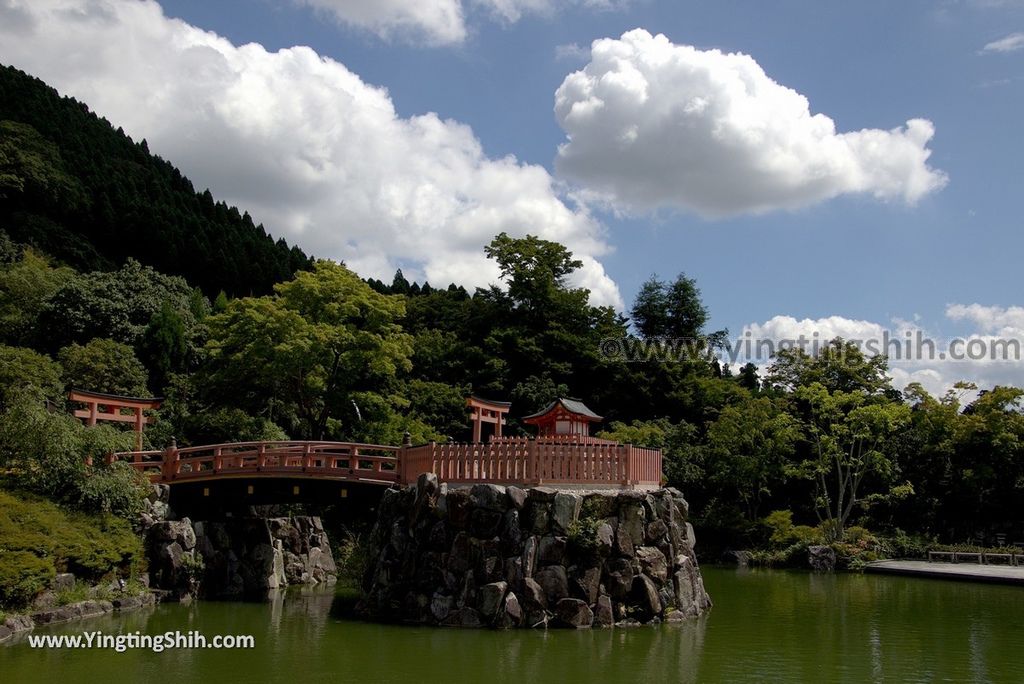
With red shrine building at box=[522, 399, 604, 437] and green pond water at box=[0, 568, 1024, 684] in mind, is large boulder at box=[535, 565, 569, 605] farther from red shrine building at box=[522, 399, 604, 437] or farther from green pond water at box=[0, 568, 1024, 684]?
red shrine building at box=[522, 399, 604, 437]

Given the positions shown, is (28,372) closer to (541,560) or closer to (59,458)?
(59,458)

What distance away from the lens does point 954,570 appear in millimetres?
24109

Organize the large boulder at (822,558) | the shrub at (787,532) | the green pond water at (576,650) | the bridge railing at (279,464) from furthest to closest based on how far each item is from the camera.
A: 1. the shrub at (787,532)
2. the large boulder at (822,558)
3. the bridge railing at (279,464)
4. the green pond water at (576,650)

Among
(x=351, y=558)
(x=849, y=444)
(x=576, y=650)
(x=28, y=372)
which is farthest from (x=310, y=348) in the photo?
(x=849, y=444)

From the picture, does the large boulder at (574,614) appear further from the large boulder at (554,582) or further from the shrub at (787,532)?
the shrub at (787,532)

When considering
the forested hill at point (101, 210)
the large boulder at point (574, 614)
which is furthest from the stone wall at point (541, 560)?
the forested hill at point (101, 210)

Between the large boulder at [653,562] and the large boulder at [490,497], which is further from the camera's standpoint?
A: the large boulder at [653,562]

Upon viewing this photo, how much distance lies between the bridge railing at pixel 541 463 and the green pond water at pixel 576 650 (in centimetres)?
261

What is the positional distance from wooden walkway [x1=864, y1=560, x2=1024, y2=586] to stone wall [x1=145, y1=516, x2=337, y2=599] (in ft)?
52.4

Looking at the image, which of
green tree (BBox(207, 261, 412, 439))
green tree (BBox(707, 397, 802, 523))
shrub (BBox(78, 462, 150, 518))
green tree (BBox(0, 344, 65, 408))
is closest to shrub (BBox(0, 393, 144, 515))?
shrub (BBox(78, 462, 150, 518))

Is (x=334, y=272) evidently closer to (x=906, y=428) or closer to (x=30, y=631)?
(x=30, y=631)

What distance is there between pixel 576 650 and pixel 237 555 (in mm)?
10901

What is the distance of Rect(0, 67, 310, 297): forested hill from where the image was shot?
48.2 m

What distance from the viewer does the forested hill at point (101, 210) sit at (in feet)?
158
